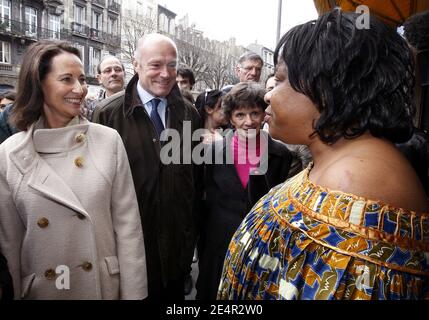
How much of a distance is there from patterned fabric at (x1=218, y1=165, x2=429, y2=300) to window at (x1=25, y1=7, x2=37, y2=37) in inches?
A: 1280

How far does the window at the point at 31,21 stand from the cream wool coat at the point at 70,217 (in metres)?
31.2

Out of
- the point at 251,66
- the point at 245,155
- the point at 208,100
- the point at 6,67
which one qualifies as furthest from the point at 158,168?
the point at 6,67

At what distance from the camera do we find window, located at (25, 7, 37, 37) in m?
28.0

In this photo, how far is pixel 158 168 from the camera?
2.66m

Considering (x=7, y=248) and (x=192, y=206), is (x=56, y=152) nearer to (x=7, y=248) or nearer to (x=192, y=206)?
(x=7, y=248)

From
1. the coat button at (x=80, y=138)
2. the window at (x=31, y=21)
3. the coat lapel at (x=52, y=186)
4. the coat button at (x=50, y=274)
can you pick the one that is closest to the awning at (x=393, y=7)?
the coat button at (x=80, y=138)

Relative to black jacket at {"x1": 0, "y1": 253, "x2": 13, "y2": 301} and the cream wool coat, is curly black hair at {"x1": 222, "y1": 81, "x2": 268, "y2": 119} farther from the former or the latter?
black jacket at {"x1": 0, "y1": 253, "x2": 13, "y2": 301}

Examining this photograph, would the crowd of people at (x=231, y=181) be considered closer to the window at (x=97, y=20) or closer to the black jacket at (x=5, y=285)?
the black jacket at (x=5, y=285)

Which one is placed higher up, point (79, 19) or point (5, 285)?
point (79, 19)

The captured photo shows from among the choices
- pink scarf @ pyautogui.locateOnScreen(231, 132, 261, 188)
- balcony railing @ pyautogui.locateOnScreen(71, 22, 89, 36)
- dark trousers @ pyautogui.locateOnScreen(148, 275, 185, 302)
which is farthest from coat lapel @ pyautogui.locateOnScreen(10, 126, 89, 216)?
balcony railing @ pyautogui.locateOnScreen(71, 22, 89, 36)

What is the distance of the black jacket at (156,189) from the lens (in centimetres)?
263

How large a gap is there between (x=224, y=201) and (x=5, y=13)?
3148cm

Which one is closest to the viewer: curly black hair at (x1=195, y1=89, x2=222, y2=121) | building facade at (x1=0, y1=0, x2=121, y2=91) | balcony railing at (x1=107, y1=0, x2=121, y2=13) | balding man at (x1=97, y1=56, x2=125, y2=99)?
curly black hair at (x1=195, y1=89, x2=222, y2=121)

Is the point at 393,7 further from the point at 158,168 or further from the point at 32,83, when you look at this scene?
the point at 32,83
